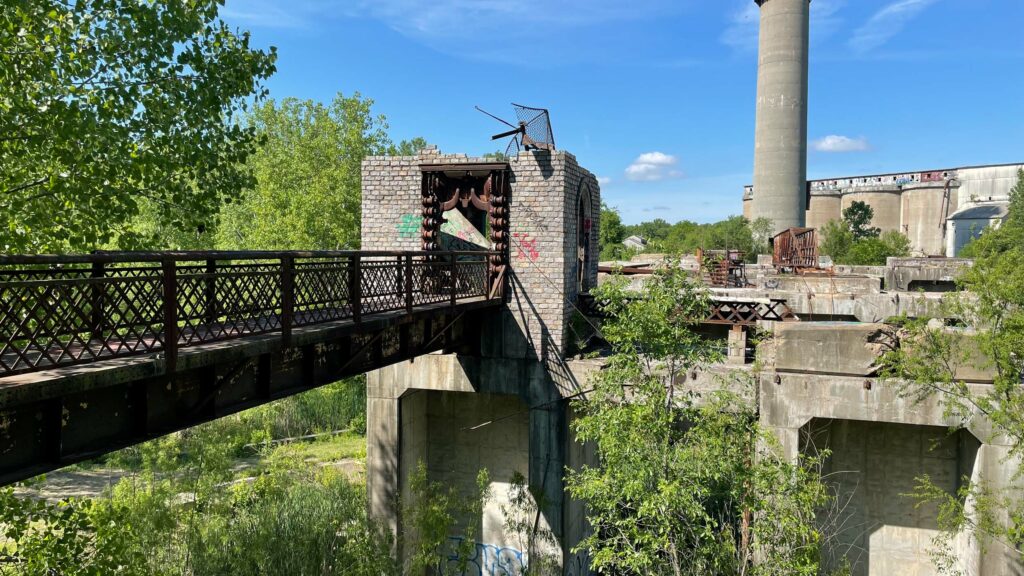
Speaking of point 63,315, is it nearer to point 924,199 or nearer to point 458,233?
point 458,233

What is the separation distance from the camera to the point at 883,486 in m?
14.2

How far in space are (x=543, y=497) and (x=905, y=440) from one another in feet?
25.0

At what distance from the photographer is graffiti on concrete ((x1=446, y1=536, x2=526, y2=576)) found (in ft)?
51.6

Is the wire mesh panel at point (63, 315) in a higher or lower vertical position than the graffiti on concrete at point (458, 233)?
lower

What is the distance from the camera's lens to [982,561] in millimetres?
12312

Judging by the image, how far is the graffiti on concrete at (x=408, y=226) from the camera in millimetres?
15023

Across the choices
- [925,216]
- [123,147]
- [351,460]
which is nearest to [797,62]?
[925,216]

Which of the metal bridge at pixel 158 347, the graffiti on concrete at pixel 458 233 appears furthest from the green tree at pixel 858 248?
the metal bridge at pixel 158 347

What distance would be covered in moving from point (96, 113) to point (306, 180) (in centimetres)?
1943

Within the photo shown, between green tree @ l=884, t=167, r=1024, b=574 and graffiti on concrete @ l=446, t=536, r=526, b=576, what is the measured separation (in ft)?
28.3

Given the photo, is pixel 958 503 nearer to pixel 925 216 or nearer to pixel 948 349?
pixel 948 349

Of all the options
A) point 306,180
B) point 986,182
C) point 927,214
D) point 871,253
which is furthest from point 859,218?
point 306,180

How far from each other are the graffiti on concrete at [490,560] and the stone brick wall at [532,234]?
4892mm

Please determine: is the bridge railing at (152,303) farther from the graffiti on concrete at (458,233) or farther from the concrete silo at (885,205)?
the concrete silo at (885,205)
